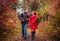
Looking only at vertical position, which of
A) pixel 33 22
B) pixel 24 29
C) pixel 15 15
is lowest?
pixel 24 29

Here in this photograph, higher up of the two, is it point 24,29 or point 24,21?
point 24,21

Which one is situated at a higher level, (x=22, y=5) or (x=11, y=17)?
(x=22, y=5)

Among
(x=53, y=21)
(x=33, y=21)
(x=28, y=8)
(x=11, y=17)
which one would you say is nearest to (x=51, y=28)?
(x=53, y=21)

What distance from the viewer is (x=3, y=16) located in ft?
9.23

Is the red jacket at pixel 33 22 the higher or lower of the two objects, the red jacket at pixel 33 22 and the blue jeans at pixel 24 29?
the higher

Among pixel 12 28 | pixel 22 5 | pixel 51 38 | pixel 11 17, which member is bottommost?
pixel 51 38

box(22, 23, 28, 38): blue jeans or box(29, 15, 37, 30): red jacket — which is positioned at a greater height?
box(29, 15, 37, 30): red jacket

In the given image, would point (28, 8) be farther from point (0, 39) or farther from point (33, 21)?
point (0, 39)

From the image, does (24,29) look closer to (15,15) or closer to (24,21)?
(24,21)

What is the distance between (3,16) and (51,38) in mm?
893

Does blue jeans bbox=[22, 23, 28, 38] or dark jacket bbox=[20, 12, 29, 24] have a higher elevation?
dark jacket bbox=[20, 12, 29, 24]

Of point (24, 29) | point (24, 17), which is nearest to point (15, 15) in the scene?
point (24, 17)

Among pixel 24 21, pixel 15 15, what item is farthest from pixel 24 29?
pixel 15 15

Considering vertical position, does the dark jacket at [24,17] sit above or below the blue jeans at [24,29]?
above
